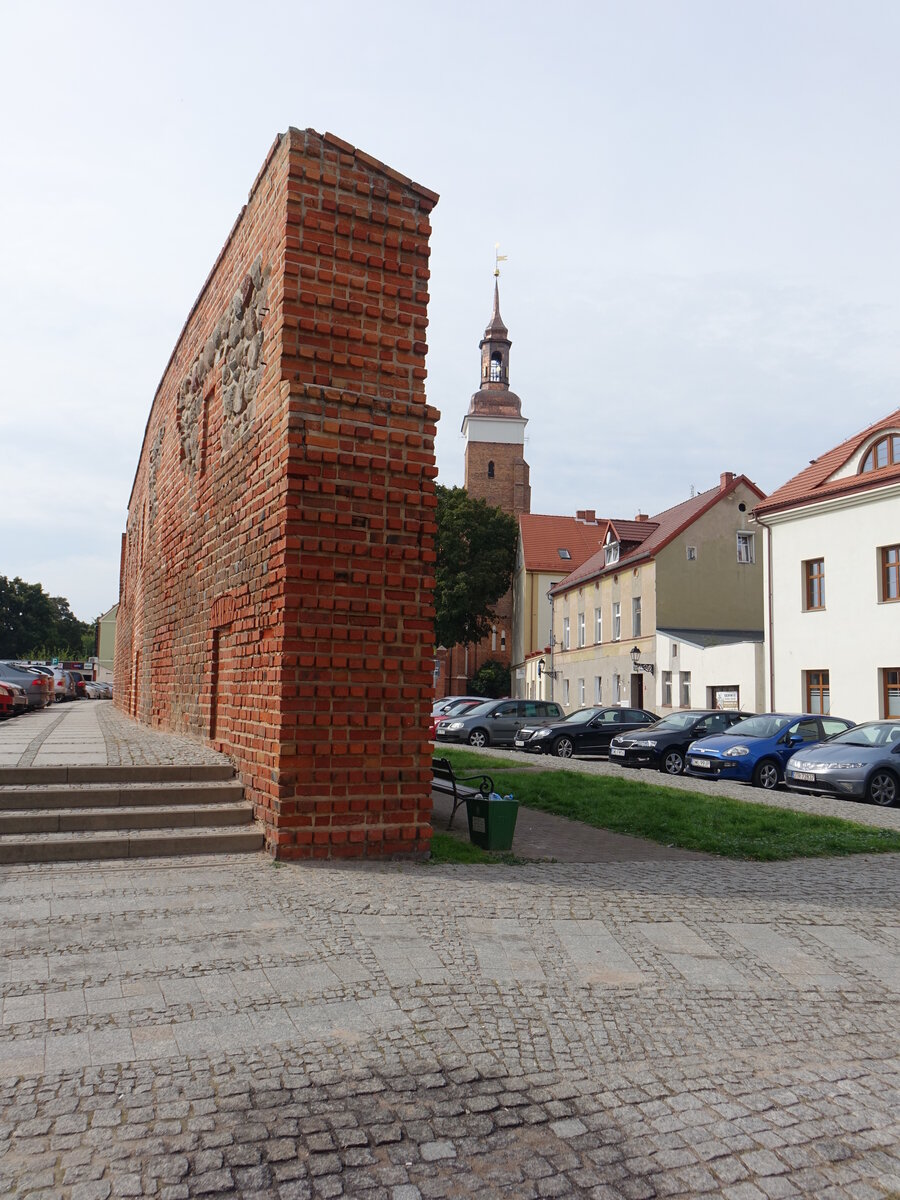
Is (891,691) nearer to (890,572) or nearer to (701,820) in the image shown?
(890,572)

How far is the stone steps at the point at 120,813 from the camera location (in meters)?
7.27

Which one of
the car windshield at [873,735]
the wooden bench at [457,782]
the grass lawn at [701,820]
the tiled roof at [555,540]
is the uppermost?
the tiled roof at [555,540]

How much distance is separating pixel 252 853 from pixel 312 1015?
3.36m

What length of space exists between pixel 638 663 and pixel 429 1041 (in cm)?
3614

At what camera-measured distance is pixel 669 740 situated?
2295 cm

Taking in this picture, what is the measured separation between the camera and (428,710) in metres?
8.12

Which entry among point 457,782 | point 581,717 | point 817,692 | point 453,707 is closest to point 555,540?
point 453,707

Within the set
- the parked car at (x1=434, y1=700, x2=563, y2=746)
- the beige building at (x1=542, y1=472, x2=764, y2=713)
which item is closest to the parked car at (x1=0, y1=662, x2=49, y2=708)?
the parked car at (x1=434, y1=700, x2=563, y2=746)

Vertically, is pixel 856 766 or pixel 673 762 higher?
pixel 856 766

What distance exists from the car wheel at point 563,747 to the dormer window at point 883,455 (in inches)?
445

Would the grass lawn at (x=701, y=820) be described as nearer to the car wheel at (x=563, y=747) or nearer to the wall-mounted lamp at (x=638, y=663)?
the car wheel at (x=563, y=747)

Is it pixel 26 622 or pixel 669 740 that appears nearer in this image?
pixel 669 740

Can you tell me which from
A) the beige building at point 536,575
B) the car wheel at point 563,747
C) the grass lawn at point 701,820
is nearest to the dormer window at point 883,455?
the car wheel at point 563,747

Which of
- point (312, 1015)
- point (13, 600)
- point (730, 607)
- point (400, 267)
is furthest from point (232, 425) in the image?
point (13, 600)
